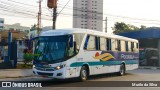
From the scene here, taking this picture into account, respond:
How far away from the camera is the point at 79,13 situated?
3747cm

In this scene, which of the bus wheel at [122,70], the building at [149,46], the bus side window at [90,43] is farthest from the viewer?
the building at [149,46]

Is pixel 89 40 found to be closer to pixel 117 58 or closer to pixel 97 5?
pixel 117 58

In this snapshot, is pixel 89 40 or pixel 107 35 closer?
pixel 89 40

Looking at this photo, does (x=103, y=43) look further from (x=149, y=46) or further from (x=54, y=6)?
(x=149, y=46)

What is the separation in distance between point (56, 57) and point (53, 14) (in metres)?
13.2

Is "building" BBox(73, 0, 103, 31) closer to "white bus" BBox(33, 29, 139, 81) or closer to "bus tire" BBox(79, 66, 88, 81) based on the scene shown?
"white bus" BBox(33, 29, 139, 81)

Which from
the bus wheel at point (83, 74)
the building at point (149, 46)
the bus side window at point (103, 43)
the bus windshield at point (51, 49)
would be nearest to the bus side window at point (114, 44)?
the bus side window at point (103, 43)

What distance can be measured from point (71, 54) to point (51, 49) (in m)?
1.06

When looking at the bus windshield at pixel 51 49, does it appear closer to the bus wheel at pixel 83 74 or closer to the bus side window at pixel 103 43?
the bus wheel at pixel 83 74

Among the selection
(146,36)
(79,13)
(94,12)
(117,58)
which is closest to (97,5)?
(94,12)

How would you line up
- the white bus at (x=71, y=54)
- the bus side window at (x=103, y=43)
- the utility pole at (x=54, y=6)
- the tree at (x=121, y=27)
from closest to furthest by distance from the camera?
the white bus at (x=71, y=54) → the bus side window at (x=103, y=43) → the utility pole at (x=54, y=6) → the tree at (x=121, y=27)

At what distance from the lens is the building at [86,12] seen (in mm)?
36969

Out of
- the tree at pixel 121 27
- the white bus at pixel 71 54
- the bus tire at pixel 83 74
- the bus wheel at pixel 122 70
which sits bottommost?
the bus wheel at pixel 122 70

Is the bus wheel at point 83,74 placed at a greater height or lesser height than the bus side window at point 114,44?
lesser
